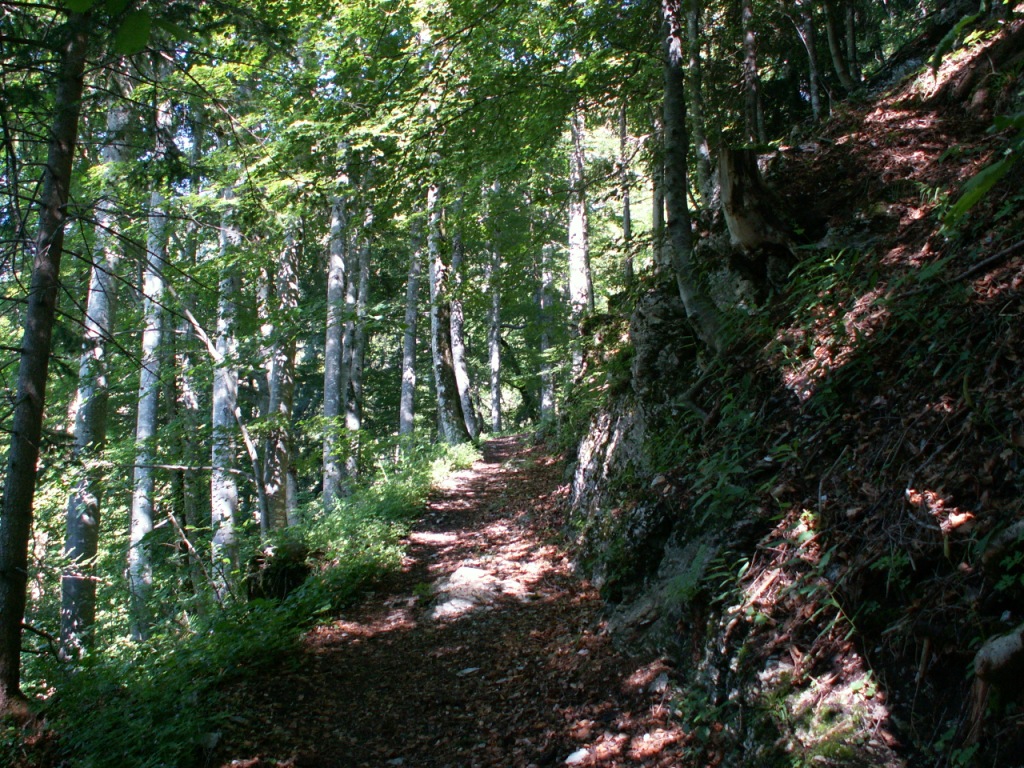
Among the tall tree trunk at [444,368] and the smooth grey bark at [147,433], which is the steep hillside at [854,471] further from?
the tall tree trunk at [444,368]

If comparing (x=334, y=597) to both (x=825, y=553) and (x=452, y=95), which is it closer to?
(x=825, y=553)

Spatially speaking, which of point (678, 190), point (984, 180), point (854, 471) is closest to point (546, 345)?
point (678, 190)

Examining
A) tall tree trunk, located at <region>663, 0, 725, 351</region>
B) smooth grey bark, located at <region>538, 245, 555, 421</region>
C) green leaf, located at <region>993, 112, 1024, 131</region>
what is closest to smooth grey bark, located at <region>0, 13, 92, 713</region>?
tall tree trunk, located at <region>663, 0, 725, 351</region>

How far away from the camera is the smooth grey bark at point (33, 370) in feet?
13.3

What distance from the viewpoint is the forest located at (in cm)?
281

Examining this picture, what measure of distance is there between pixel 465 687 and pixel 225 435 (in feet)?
22.9

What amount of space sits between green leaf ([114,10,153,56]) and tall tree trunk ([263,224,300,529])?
779 cm

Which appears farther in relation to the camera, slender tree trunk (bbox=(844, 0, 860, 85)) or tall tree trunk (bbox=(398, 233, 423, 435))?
tall tree trunk (bbox=(398, 233, 423, 435))

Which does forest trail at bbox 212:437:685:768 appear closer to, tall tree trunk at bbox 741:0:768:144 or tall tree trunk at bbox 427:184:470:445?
tall tree trunk at bbox 741:0:768:144

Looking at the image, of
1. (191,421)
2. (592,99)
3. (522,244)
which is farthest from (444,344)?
(592,99)

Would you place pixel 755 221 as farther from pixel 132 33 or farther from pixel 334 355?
pixel 334 355

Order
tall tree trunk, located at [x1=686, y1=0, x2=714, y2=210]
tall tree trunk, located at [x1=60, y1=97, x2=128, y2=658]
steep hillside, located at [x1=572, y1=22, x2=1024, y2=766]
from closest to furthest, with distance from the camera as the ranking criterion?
steep hillside, located at [x1=572, y1=22, x2=1024, y2=766] → tall tree trunk, located at [x1=686, y1=0, x2=714, y2=210] → tall tree trunk, located at [x1=60, y1=97, x2=128, y2=658]

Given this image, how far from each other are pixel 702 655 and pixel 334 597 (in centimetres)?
427

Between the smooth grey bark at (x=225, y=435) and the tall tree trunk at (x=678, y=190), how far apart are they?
515 centimetres
